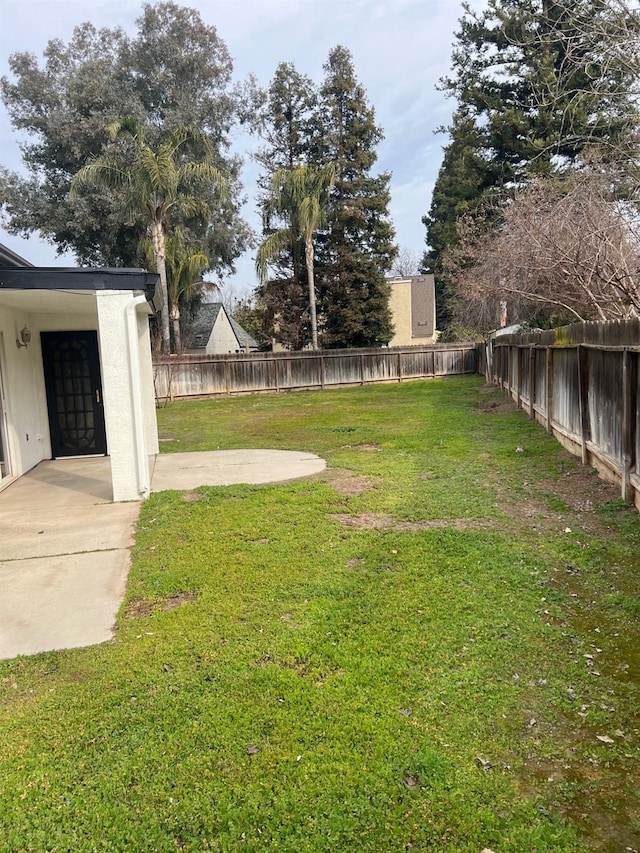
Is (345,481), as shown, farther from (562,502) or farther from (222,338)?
(222,338)

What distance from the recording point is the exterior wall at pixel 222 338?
35.0m

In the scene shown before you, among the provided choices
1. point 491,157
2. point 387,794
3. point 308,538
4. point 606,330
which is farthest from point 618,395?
point 491,157

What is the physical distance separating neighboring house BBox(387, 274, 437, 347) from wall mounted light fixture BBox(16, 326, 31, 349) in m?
31.4

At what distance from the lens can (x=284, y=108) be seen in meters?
29.4

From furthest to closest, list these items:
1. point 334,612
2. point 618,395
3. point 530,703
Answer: point 618,395
point 334,612
point 530,703

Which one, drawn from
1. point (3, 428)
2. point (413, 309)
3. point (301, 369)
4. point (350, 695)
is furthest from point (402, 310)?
point (350, 695)

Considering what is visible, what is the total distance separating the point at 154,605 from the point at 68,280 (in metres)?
3.83

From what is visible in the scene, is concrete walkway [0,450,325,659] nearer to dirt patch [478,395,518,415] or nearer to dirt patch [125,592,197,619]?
dirt patch [125,592,197,619]

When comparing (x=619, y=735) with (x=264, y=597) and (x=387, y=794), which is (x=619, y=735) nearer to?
(x=387, y=794)

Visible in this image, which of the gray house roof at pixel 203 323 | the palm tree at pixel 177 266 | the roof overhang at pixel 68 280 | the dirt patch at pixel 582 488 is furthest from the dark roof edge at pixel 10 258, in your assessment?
the gray house roof at pixel 203 323

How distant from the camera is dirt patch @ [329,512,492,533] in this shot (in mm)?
5230

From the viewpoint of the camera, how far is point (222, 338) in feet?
123

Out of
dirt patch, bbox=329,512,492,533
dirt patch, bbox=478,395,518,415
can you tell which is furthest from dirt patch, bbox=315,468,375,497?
dirt patch, bbox=478,395,518,415

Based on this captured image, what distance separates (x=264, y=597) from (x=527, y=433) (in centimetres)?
691
